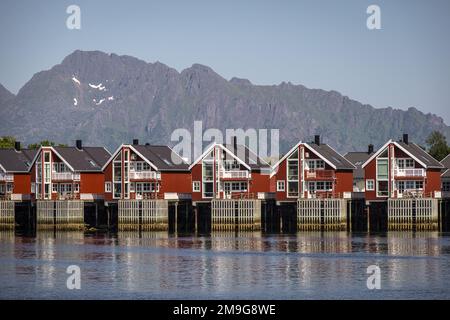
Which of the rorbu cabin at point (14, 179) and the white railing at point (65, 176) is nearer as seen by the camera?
the white railing at point (65, 176)

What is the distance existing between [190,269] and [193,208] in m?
52.9

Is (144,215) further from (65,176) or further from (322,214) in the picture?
(322,214)

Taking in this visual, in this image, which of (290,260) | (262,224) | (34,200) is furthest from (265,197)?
(290,260)

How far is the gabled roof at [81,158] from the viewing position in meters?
134

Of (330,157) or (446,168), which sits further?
(446,168)

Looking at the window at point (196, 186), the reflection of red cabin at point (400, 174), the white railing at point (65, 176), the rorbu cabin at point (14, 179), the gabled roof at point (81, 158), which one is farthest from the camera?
the rorbu cabin at point (14, 179)

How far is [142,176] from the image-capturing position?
131 metres

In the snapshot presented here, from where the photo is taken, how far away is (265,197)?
13138cm

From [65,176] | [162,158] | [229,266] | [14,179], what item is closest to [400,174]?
[162,158]

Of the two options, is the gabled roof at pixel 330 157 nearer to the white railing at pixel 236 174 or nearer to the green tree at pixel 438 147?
the white railing at pixel 236 174

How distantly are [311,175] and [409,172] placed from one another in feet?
35.8

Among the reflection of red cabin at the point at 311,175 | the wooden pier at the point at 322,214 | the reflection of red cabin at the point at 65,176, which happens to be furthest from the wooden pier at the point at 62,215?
the wooden pier at the point at 322,214

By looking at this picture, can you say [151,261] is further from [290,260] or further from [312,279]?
[312,279]

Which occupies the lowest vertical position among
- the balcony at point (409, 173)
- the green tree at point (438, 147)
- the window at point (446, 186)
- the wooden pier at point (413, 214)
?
the wooden pier at point (413, 214)
